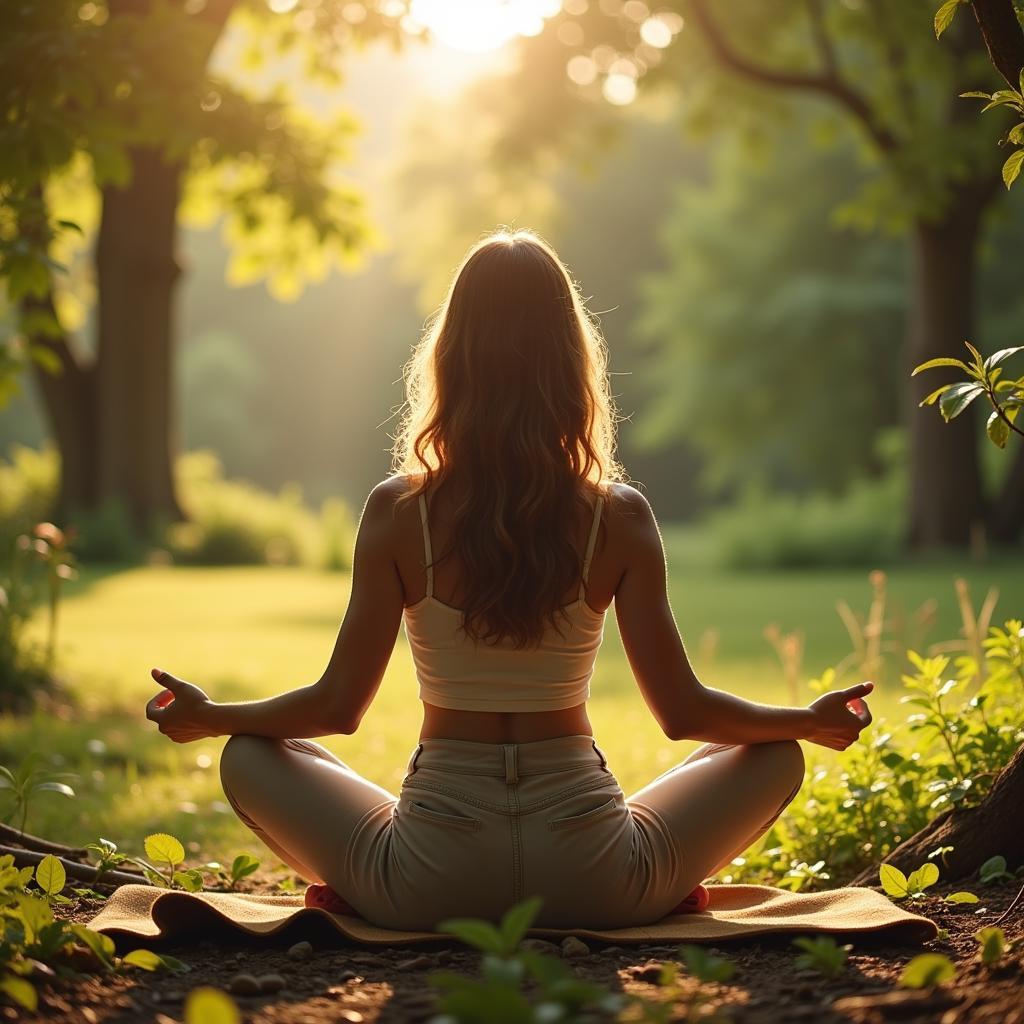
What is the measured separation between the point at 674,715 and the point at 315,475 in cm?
6047

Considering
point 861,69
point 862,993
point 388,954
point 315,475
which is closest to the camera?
point 862,993

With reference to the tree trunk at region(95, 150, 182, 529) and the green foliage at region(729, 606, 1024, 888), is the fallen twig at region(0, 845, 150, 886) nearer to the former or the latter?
the green foliage at region(729, 606, 1024, 888)

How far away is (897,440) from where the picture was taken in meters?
27.1

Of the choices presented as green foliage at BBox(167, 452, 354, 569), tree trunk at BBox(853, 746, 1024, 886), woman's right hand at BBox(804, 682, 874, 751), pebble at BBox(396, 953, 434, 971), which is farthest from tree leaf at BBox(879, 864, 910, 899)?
green foliage at BBox(167, 452, 354, 569)

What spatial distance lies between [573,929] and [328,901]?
628mm

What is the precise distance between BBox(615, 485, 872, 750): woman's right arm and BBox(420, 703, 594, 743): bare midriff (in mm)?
217

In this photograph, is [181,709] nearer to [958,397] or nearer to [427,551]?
[427,551]

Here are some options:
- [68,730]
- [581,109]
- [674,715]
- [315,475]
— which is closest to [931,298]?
[581,109]

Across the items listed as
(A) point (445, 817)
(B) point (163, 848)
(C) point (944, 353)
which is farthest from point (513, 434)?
(C) point (944, 353)

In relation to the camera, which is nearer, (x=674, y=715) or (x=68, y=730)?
(x=674, y=715)

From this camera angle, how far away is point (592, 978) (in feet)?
9.27

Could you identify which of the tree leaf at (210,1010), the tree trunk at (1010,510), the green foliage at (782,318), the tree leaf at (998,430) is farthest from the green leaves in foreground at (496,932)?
the green foliage at (782,318)

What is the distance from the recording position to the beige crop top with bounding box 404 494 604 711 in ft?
9.98

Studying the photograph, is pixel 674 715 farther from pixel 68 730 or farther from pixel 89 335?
pixel 89 335
